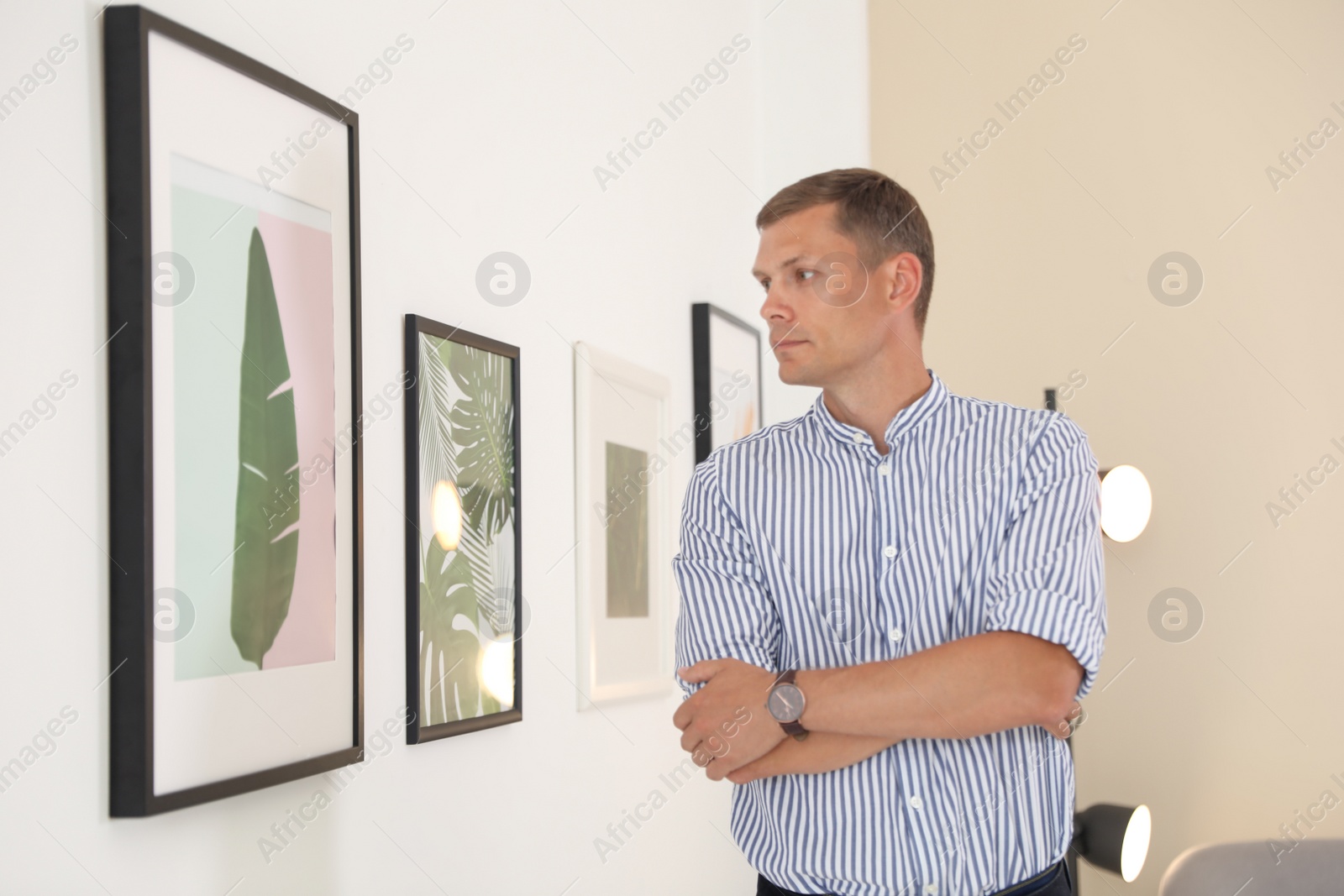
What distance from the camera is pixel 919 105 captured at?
4.53 m

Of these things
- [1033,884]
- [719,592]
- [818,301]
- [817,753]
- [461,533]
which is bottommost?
[1033,884]

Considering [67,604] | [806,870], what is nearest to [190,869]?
[67,604]

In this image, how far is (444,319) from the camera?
202 cm

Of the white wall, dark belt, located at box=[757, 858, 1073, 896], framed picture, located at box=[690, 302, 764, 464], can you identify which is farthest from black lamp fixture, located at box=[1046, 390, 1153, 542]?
dark belt, located at box=[757, 858, 1073, 896]

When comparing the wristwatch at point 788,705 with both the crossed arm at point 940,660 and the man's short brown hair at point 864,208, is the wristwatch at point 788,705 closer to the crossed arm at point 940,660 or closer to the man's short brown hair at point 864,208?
the crossed arm at point 940,660

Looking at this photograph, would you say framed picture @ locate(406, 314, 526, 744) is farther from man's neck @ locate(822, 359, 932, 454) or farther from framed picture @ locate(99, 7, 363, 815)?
man's neck @ locate(822, 359, 932, 454)

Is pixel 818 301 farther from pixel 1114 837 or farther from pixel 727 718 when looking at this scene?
pixel 1114 837

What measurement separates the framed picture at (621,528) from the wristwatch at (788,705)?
40.1 inches

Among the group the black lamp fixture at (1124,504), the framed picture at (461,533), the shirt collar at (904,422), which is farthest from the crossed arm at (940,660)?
the black lamp fixture at (1124,504)

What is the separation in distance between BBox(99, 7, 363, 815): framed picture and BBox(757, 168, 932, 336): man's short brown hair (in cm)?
66

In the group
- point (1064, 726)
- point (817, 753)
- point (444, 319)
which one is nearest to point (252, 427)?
point (444, 319)

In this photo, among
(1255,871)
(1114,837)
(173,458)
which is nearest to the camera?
(173,458)

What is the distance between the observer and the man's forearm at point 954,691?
1.50 metres

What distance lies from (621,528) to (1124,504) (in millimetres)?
1738
